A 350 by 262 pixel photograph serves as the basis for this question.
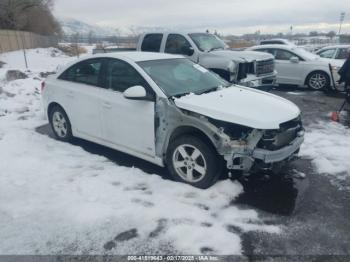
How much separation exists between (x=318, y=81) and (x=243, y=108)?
9201mm

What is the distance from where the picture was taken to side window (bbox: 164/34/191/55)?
10.1 meters

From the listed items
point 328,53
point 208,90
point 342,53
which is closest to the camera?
point 208,90

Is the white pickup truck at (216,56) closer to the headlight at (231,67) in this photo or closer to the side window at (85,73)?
the headlight at (231,67)

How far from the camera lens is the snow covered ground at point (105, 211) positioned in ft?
11.6

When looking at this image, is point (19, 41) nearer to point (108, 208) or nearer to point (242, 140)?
point (108, 208)

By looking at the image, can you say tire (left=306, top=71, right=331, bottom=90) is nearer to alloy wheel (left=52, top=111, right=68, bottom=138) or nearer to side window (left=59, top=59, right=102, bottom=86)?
side window (left=59, top=59, right=102, bottom=86)

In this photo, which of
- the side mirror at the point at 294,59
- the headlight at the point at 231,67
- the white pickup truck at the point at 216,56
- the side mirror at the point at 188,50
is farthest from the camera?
the side mirror at the point at 294,59

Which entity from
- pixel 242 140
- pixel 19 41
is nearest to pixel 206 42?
pixel 242 140

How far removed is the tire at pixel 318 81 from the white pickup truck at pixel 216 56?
110 inches

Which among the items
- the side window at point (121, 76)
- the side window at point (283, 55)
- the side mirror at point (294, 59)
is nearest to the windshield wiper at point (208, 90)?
the side window at point (121, 76)

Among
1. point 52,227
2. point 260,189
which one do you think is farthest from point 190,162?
point 52,227

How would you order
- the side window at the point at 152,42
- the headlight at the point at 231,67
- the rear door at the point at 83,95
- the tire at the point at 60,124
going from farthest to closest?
the side window at the point at 152,42, the headlight at the point at 231,67, the tire at the point at 60,124, the rear door at the point at 83,95

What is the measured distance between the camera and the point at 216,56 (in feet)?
31.2

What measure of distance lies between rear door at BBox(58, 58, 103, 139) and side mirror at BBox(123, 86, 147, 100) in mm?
938
